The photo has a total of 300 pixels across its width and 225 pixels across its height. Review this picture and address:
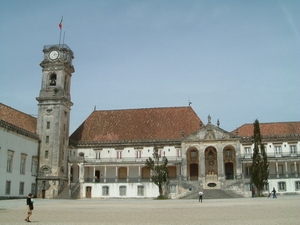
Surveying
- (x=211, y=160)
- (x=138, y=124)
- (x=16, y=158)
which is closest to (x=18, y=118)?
(x=16, y=158)

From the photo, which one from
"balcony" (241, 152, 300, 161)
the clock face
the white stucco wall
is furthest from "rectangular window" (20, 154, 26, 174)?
"balcony" (241, 152, 300, 161)

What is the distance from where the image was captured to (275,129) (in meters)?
57.6

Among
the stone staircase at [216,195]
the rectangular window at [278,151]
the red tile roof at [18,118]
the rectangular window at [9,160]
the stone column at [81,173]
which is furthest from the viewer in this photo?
the rectangular window at [278,151]

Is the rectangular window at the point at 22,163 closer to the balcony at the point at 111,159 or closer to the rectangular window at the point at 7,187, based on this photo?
the rectangular window at the point at 7,187

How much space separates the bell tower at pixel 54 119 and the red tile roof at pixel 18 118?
1374 mm

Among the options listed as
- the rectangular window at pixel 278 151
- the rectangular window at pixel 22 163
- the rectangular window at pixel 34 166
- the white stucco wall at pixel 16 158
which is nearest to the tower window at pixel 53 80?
the white stucco wall at pixel 16 158

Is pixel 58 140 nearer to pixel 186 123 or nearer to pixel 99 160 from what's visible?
pixel 99 160

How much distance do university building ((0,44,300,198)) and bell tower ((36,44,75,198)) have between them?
13 centimetres

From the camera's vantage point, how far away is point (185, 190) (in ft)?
159

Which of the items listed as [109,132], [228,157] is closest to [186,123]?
[228,157]

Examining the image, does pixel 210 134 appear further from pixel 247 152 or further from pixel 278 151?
pixel 278 151

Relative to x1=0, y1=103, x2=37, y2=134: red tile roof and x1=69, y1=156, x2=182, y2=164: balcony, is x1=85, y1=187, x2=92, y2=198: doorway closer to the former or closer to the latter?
x1=69, y1=156, x2=182, y2=164: balcony

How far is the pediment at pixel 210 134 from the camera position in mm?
53500

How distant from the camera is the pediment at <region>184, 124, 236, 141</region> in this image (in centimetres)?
5350
